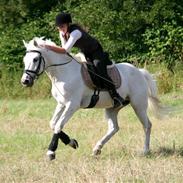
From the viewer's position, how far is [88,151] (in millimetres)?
10789

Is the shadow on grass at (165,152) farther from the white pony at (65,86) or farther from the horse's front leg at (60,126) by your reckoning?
the horse's front leg at (60,126)

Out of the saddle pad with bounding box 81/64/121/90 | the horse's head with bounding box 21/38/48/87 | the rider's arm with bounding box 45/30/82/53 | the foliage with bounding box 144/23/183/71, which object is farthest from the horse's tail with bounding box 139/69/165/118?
the foliage with bounding box 144/23/183/71

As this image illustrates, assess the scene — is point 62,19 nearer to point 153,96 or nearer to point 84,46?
point 84,46

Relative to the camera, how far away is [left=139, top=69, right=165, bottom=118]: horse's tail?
38.2 ft

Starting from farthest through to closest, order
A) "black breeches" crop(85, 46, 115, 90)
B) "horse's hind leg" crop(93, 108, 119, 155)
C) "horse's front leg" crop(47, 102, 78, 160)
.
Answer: "horse's hind leg" crop(93, 108, 119, 155)
"black breeches" crop(85, 46, 115, 90)
"horse's front leg" crop(47, 102, 78, 160)

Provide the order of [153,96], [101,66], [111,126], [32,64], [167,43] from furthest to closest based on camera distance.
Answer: [167,43] → [153,96] → [111,126] → [101,66] → [32,64]

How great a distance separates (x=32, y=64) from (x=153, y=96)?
2.95m

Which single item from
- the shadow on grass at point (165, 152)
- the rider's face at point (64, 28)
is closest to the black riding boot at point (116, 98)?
the shadow on grass at point (165, 152)

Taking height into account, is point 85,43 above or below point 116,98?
above

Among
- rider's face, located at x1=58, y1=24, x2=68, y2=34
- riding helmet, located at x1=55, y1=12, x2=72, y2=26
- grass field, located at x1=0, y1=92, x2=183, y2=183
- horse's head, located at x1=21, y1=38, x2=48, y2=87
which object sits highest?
riding helmet, located at x1=55, y1=12, x2=72, y2=26

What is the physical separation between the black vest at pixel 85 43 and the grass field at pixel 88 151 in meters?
1.72

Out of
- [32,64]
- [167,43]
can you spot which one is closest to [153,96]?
[32,64]

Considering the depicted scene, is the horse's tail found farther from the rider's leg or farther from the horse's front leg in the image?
the horse's front leg

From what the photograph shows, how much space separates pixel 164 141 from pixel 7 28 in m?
19.3
